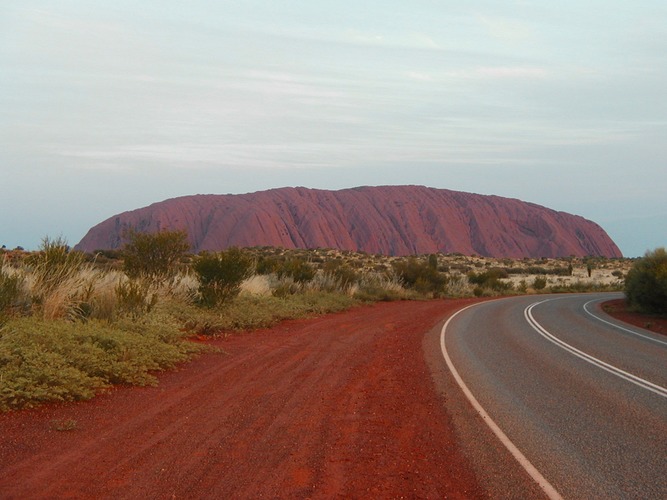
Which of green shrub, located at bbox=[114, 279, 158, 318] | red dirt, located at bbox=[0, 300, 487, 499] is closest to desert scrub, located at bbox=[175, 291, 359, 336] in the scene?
green shrub, located at bbox=[114, 279, 158, 318]

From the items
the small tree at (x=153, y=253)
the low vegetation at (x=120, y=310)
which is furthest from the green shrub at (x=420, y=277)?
the small tree at (x=153, y=253)

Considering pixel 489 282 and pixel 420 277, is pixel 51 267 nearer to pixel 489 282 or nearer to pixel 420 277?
pixel 420 277

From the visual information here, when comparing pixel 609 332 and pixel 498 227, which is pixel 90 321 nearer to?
pixel 609 332

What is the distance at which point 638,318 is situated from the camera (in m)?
28.4

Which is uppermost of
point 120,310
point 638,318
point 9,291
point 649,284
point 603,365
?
point 9,291

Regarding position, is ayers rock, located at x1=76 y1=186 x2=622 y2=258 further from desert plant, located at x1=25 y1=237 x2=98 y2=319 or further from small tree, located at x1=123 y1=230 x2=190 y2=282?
desert plant, located at x1=25 y1=237 x2=98 y2=319

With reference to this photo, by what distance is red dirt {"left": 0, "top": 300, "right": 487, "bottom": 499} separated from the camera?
5.82m

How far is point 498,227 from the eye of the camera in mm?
138750

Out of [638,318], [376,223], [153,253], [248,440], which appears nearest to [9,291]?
[248,440]

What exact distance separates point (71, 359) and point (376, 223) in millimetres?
120804

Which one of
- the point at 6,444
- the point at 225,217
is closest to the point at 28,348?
the point at 6,444

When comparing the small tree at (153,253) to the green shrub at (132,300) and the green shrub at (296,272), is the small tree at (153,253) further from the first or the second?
the green shrub at (296,272)

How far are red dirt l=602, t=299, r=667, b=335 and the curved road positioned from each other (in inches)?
159

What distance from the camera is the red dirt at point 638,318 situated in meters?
24.5
